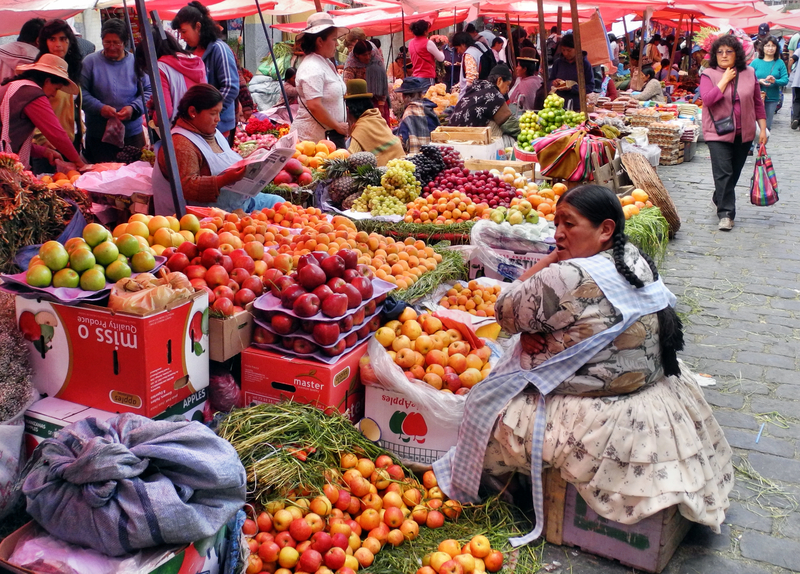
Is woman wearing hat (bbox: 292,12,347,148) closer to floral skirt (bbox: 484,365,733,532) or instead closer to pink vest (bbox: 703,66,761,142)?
pink vest (bbox: 703,66,761,142)

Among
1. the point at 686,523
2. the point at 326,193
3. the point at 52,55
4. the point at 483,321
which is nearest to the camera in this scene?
the point at 686,523

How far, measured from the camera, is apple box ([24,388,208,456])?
2.97m

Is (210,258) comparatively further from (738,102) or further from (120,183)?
(738,102)

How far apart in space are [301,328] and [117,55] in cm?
537

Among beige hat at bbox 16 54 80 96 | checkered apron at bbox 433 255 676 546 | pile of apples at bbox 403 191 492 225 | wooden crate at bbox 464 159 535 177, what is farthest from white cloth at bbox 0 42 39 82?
checkered apron at bbox 433 255 676 546

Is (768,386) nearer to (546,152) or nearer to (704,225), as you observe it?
(546,152)

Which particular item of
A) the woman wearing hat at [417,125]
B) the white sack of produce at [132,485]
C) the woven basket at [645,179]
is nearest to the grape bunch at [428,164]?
the woman wearing hat at [417,125]

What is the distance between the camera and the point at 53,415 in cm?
300

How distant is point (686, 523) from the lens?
3166mm

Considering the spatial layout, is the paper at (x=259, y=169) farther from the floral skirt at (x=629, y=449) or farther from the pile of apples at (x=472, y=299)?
the floral skirt at (x=629, y=449)

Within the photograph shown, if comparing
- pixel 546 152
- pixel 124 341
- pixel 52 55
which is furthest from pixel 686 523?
pixel 52 55

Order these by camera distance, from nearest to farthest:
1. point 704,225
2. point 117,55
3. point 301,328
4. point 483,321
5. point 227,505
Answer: point 227,505 → point 301,328 → point 483,321 → point 117,55 → point 704,225

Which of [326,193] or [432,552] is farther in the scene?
[326,193]

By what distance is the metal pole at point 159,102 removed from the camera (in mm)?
4039
